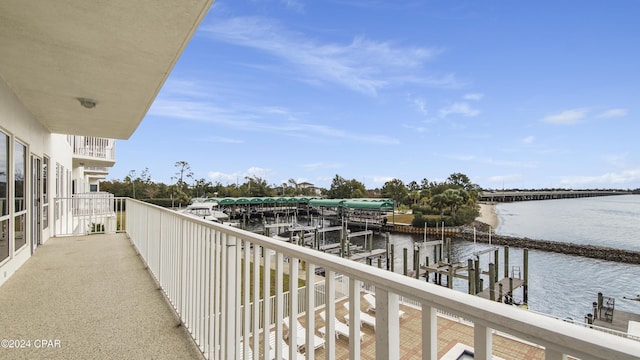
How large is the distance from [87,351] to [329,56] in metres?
25.9

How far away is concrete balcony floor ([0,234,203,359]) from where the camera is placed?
2201 millimetres

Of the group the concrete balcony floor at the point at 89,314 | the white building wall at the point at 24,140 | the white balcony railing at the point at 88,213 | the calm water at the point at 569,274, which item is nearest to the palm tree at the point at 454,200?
the calm water at the point at 569,274

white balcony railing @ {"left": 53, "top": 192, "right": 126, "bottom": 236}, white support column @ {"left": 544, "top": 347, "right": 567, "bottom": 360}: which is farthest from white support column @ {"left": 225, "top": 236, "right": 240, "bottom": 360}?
white balcony railing @ {"left": 53, "top": 192, "right": 126, "bottom": 236}

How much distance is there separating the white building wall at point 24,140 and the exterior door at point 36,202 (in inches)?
6.3

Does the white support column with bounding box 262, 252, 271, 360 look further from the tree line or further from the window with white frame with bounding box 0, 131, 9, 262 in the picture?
the tree line

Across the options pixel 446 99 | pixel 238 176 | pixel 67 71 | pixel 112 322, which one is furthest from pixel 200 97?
pixel 238 176

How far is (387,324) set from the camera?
0.84 metres

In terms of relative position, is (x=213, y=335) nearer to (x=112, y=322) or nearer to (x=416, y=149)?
(x=112, y=322)

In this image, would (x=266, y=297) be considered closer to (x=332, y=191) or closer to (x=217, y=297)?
(x=217, y=297)

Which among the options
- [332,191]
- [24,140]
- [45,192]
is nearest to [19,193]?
[24,140]

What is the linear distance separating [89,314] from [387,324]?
3.12m

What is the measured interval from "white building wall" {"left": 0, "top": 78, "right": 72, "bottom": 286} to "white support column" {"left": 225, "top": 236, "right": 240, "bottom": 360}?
149 inches

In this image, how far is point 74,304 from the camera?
302 centimetres

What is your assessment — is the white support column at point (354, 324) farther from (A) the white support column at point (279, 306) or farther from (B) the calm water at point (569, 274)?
(B) the calm water at point (569, 274)
